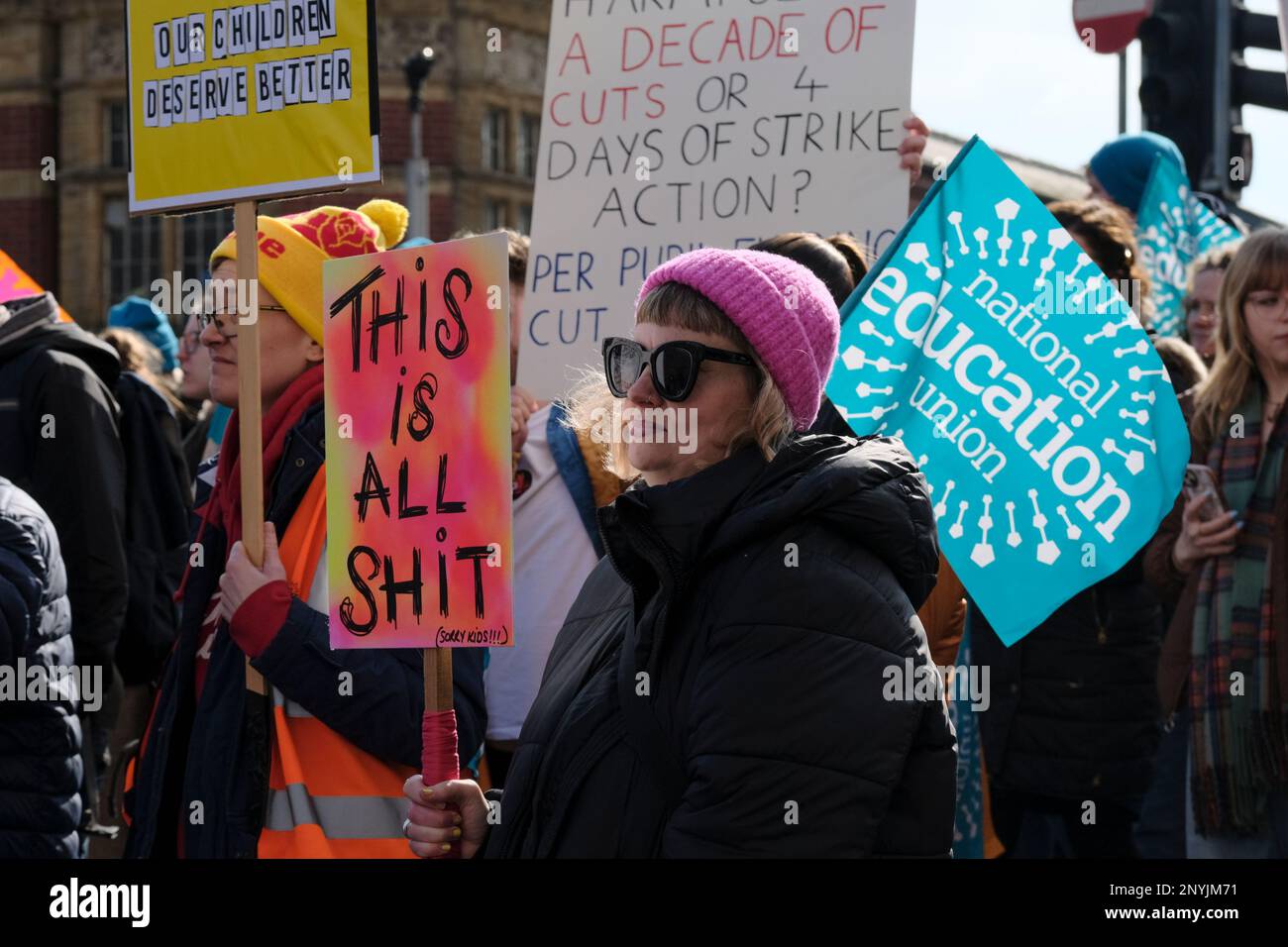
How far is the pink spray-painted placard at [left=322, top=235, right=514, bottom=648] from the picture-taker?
270 cm

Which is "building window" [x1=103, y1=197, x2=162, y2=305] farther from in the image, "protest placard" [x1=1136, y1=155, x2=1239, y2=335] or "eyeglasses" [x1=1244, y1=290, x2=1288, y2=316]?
"eyeglasses" [x1=1244, y1=290, x2=1288, y2=316]

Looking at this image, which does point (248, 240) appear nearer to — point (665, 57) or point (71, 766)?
point (71, 766)

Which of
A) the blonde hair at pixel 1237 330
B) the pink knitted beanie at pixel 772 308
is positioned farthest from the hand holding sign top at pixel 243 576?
the blonde hair at pixel 1237 330

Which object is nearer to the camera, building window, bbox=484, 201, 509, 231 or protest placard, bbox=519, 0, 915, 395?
protest placard, bbox=519, 0, 915, 395

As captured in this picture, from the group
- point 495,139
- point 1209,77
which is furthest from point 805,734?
point 495,139

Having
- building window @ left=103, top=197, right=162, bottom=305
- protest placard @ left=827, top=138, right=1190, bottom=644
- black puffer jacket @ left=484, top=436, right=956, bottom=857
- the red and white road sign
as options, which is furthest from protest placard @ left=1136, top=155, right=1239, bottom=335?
building window @ left=103, top=197, right=162, bottom=305

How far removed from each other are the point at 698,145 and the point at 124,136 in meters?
28.0

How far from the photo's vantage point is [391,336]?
2.82 meters

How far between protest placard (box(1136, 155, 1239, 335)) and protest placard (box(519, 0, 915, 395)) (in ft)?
7.69

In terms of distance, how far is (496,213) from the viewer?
3183 cm

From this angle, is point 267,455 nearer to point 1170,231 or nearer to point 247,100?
point 247,100

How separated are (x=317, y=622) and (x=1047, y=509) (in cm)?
147

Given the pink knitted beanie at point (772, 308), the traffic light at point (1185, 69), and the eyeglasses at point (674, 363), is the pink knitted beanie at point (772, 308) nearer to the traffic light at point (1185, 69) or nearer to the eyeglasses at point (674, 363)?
the eyeglasses at point (674, 363)
